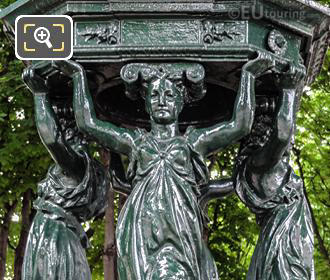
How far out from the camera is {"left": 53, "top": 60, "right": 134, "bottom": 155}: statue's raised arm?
18.0 ft

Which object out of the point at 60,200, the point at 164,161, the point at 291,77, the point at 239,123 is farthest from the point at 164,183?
the point at 291,77

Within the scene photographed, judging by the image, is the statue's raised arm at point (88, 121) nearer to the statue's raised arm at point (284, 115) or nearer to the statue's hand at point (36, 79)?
the statue's hand at point (36, 79)

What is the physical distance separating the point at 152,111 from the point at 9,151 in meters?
6.42

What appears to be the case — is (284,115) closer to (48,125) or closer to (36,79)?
(48,125)

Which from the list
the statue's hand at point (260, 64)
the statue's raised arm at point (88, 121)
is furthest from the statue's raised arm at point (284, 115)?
the statue's raised arm at point (88, 121)

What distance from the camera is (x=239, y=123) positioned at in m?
5.50

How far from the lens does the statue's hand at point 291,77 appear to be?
223 inches

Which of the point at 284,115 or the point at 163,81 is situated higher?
the point at 163,81

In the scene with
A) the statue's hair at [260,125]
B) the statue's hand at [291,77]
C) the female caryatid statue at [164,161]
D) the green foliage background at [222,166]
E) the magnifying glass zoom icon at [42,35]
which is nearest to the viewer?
the female caryatid statue at [164,161]

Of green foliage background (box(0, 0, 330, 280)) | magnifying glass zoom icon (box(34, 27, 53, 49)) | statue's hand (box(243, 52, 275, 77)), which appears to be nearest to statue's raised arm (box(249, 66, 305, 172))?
statue's hand (box(243, 52, 275, 77))

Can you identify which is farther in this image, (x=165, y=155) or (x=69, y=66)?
(x=69, y=66)

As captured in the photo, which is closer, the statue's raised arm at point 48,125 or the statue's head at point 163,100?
the statue's head at point 163,100

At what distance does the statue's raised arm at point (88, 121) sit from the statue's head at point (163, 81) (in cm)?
26

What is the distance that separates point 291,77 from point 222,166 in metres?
7.79
